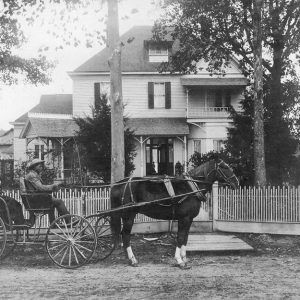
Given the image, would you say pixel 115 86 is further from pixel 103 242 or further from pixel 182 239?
pixel 182 239

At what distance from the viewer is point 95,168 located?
2058 cm

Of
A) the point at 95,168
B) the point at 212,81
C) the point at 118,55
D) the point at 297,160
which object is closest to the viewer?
the point at 118,55

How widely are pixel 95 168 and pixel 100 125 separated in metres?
1.91

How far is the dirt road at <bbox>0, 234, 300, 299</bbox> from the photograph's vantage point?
666 centimetres

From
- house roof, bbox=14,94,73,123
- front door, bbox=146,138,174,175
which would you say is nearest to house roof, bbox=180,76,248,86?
front door, bbox=146,138,174,175

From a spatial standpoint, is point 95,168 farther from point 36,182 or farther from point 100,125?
point 36,182

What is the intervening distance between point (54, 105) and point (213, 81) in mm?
13685

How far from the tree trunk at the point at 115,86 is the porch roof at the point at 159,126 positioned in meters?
16.3

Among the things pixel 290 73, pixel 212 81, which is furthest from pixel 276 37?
pixel 212 81

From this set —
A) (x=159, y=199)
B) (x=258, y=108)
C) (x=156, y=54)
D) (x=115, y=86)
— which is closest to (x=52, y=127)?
(x=156, y=54)

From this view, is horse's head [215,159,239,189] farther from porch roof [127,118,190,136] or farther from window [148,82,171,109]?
window [148,82,171,109]

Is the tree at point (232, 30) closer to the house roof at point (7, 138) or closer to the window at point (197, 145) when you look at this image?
the window at point (197, 145)

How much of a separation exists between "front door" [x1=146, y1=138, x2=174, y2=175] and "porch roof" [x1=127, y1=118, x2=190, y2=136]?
57.8 inches

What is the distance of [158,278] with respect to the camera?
303 inches
